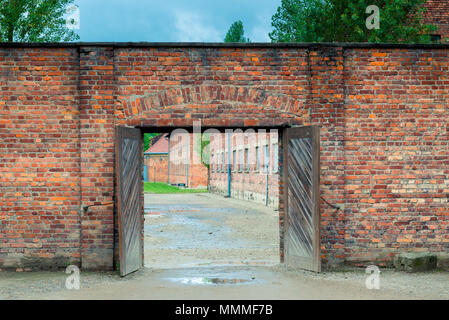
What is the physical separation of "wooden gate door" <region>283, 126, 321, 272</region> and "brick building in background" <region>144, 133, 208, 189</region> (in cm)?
3602

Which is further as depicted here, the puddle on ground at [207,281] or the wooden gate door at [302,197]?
the wooden gate door at [302,197]

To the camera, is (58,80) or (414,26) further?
(414,26)

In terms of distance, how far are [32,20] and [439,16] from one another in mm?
16083

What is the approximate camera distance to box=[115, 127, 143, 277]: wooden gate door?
342 inches

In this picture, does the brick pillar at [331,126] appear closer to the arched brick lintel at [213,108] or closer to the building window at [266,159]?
the arched brick lintel at [213,108]

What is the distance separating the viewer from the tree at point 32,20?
21.5m

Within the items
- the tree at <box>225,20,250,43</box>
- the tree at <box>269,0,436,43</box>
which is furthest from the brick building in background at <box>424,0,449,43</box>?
the tree at <box>225,20,250,43</box>

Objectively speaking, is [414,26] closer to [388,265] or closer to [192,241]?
[192,241]

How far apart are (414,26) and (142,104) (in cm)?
1371

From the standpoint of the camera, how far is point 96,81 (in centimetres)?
933

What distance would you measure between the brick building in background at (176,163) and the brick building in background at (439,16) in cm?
2520

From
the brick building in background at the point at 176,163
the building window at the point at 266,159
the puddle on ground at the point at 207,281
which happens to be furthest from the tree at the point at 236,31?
the puddle on ground at the point at 207,281

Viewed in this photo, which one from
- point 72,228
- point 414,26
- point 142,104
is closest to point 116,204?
point 72,228

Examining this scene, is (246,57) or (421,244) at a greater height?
(246,57)
